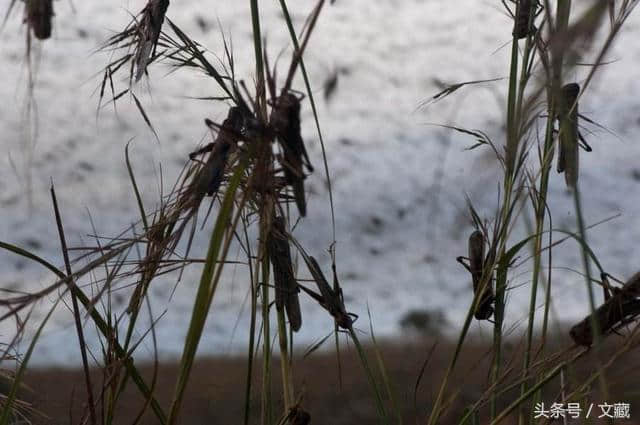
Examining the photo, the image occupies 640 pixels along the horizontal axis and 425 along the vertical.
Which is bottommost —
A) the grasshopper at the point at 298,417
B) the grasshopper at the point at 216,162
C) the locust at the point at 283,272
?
the grasshopper at the point at 298,417

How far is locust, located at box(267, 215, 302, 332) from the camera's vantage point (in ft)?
1.67

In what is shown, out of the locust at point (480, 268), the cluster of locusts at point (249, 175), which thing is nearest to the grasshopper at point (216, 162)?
the cluster of locusts at point (249, 175)

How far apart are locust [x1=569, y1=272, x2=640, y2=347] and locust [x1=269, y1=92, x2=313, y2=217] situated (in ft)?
0.58

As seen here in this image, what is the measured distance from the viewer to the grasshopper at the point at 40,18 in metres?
0.49

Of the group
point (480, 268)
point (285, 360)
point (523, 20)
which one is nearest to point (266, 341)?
point (285, 360)

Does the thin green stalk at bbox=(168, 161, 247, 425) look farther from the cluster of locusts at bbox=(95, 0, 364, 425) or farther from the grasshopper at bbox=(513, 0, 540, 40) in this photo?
the grasshopper at bbox=(513, 0, 540, 40)

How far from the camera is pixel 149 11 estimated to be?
54 cm

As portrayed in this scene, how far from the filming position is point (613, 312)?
1.49 ft

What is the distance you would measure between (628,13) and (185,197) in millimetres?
272

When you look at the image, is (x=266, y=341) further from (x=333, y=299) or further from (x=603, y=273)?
(x=603, y=273)

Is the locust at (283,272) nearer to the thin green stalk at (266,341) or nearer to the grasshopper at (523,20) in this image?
the thin green stalk at (266,341)

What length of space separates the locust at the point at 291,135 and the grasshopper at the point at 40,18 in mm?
196

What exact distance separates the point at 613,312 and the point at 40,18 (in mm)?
355

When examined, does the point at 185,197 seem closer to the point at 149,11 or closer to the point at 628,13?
the point at 149,11
